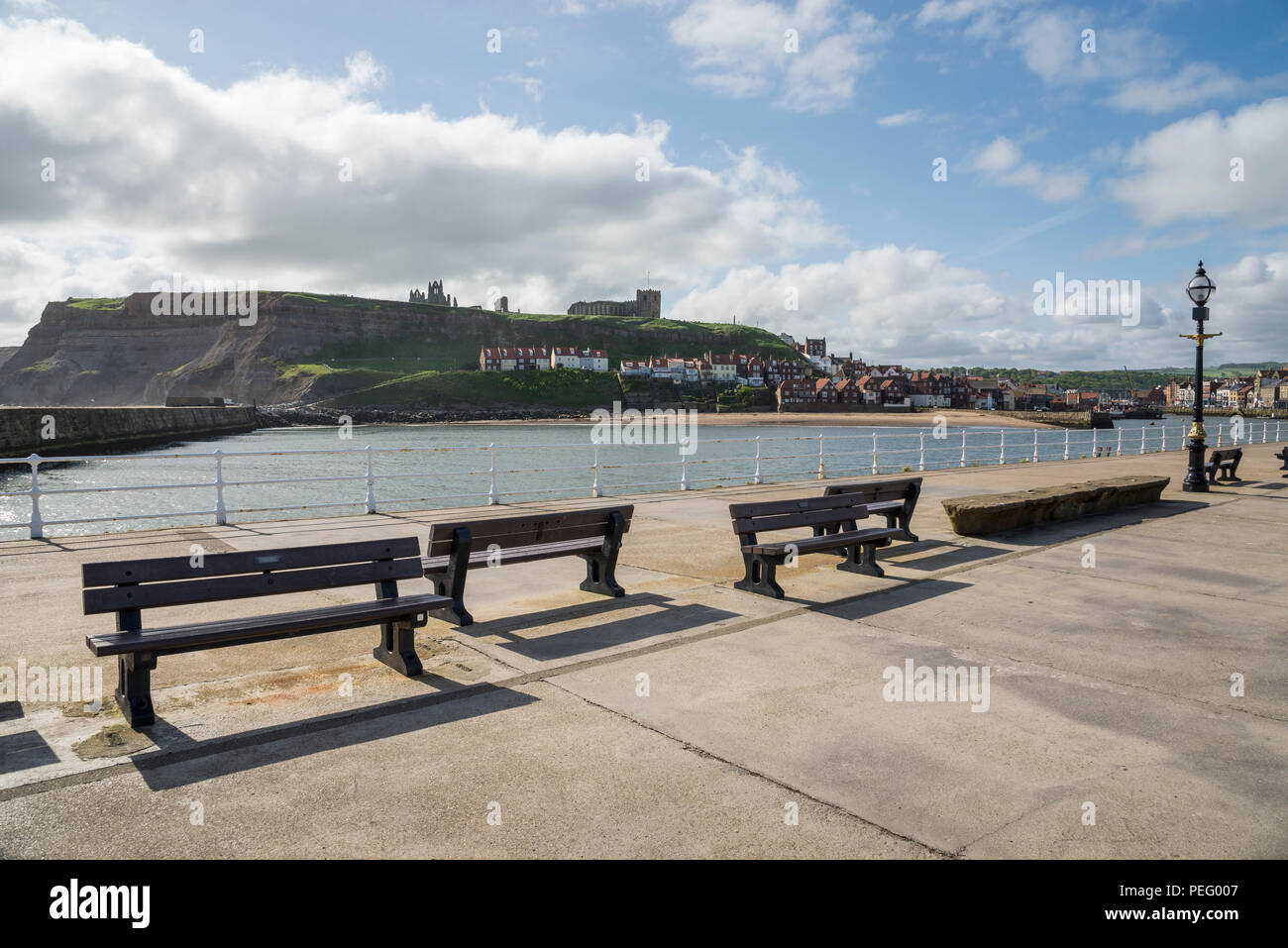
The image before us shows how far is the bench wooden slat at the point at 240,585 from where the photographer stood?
4.36 m

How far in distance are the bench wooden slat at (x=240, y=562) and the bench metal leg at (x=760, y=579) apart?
10.8 feet

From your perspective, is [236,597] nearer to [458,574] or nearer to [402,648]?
[402,648]

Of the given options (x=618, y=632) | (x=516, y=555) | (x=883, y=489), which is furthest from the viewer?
(x=883, y=489)

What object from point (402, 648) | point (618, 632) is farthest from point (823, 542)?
point (402, 648)

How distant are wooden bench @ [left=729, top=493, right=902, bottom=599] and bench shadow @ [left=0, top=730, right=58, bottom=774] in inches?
205

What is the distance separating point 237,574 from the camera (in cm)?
482

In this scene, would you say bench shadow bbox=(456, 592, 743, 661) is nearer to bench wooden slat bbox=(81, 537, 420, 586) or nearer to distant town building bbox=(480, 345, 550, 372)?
bench wooden slat bbox=(81, 537, 420, 586)

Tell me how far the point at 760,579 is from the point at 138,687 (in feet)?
16.8

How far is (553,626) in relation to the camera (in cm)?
652

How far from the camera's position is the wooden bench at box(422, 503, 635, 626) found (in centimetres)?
639

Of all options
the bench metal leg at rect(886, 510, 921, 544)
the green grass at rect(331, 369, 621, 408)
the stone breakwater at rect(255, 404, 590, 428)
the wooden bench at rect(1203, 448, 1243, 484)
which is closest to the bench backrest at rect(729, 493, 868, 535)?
the bench metal leg at rect(886, 510, 921, 544)

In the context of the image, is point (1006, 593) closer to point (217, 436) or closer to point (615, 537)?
point (615, 537)

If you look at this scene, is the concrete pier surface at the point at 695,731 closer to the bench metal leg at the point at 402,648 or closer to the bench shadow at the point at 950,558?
the bench metal leg at the point at 402,648
